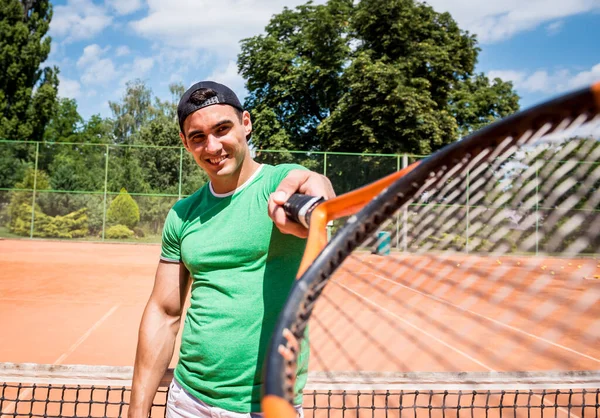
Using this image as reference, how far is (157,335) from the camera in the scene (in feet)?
4.70

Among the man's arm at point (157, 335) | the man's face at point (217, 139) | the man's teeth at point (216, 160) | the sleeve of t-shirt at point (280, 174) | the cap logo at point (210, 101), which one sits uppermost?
the cap logo at point (210, 101)

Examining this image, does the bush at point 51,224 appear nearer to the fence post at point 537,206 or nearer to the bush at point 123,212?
the bush at point 123,212

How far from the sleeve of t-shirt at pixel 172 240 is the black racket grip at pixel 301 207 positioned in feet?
1.71

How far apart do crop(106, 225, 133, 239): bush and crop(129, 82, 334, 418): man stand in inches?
547

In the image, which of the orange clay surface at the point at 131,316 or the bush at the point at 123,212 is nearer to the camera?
the orange clay surface at the point at 131,316

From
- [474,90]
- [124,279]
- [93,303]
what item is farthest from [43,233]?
[474,90]

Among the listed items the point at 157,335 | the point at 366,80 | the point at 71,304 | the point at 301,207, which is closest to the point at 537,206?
the point at 301,207

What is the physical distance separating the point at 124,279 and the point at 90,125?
28.1 metres

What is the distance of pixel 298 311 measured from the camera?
2.18 feet

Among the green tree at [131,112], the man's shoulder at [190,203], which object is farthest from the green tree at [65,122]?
the man's shoulder at [190,203]

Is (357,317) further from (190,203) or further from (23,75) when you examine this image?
(23,75)

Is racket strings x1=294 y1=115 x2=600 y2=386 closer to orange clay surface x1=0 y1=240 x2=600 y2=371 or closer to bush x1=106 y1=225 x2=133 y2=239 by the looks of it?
orange clay surface x1=0 y1=240 x2=600 y2=371

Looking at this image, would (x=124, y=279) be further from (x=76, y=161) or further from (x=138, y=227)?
(x=76, y=161)

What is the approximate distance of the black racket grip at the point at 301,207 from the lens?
0.94 meters
